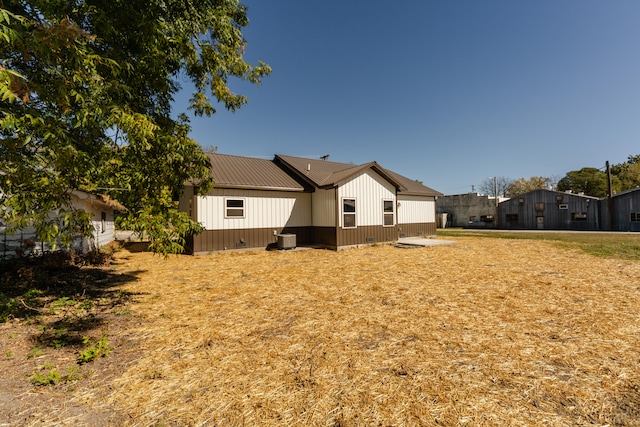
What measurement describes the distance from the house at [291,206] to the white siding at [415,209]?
398 cm

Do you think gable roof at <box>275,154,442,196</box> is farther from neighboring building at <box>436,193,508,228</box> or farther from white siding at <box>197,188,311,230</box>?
neighboring building at <box>436,193,508,228</box>

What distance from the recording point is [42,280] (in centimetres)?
723

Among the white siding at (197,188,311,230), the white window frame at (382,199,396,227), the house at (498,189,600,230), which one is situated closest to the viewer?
the white siding at (197,188,311,230)

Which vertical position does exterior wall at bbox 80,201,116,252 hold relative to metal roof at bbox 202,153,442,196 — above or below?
below

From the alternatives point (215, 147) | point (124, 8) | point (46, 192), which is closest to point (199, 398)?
point (46, 192)

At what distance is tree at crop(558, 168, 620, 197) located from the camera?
1704 inches

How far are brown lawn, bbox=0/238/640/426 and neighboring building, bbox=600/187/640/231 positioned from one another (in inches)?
1171

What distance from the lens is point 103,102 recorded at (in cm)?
424

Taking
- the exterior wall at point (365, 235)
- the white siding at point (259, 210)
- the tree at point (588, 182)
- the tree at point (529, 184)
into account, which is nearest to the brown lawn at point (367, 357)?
the white siding at point (259, 210)

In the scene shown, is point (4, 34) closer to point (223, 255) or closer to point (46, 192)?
point (46, 192)

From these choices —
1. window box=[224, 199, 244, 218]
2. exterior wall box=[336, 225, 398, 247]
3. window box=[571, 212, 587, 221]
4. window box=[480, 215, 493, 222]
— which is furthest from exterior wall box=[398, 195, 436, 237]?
window box=[571, 212, 587, 221]

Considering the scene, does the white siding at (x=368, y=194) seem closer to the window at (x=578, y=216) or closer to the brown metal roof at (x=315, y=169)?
the brown metal roof at (x=315, y=169)

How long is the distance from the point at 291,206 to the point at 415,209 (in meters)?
10.6

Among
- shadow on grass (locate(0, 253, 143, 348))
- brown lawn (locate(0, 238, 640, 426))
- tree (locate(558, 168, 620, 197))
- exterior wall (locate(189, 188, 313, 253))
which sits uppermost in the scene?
tree (locate(558, 168, 620, 197))
